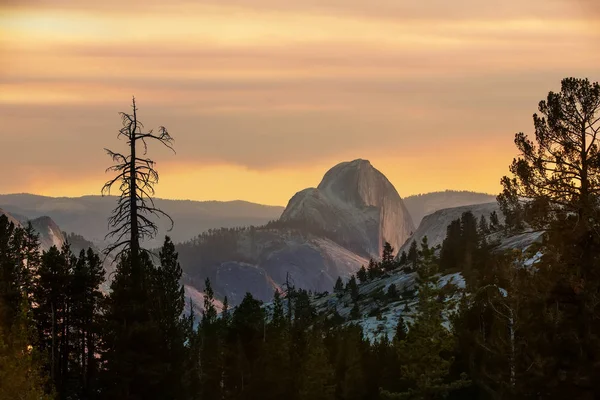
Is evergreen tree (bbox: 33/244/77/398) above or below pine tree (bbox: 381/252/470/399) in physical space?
above

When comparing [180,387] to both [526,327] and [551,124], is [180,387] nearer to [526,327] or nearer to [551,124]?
[526,327]

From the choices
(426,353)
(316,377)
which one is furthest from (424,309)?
(316,377)

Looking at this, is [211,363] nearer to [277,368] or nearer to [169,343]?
[277,368]

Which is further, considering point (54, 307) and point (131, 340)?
point (54, 307)

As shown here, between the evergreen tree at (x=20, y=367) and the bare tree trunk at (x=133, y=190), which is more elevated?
the bare tree trunk at (x=133, y=190)

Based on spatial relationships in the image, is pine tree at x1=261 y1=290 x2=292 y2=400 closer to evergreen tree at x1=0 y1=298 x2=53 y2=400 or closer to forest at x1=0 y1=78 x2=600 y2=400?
forest at x1=0 y1=78 x2=600 y2=400

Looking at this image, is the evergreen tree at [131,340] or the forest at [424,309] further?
the evergreen tree at [131,340]

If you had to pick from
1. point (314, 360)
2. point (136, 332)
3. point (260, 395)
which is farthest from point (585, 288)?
point (260, 395)

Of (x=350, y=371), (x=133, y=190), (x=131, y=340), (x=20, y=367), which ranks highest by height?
(x=133, y=190)

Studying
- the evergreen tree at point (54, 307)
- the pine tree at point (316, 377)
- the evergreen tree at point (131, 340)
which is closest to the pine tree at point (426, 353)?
the pine tree at point (316, 377)

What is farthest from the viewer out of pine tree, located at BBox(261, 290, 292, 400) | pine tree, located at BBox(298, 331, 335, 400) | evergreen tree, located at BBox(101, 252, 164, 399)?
pine tree, located at BBox(261, 290, 292, 400)

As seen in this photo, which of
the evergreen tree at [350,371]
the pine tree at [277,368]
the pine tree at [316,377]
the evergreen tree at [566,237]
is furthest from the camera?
the evergreen tree at [350,371]

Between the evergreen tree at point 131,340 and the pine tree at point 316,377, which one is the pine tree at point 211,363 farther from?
the evergreen tree at point 131,340

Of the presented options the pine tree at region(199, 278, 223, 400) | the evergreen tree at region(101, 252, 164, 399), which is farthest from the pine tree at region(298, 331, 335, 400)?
the evergreen tree at region(101, 252, 164, 399)
